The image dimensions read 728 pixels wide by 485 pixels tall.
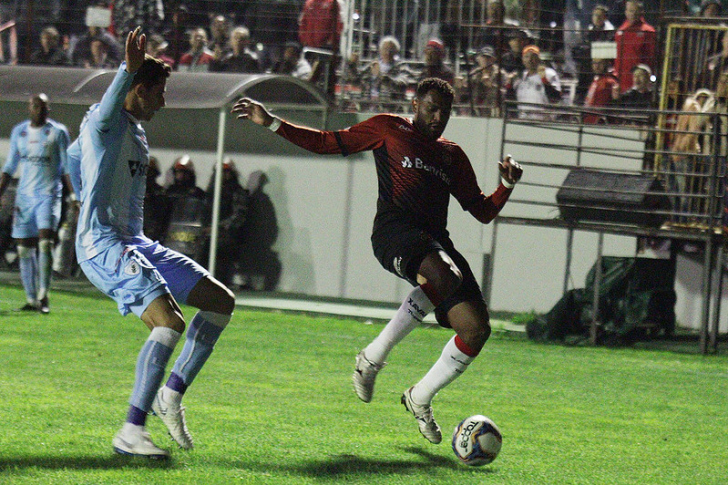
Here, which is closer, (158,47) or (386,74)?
(386,74)

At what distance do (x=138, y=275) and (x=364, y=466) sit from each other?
149 centimetres

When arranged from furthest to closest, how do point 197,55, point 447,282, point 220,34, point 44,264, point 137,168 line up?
point 197,55 < point 220,34 < point 44,264 < point 447,282 < point 137,168

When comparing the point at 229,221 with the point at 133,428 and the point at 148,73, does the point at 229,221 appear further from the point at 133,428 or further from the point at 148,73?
the point at 133,428

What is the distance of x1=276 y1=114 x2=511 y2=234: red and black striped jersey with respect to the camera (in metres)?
6.63

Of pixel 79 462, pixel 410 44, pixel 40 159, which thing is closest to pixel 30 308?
pixel 40 159

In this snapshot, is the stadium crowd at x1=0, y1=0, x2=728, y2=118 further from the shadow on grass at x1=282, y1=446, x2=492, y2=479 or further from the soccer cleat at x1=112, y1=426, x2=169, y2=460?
the soccer cleat at x1=112, y1=426, x2=169, y2=460

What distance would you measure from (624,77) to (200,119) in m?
6.71

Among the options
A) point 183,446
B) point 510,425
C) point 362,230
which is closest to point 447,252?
point 510,425

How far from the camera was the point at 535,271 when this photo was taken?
14758 mm

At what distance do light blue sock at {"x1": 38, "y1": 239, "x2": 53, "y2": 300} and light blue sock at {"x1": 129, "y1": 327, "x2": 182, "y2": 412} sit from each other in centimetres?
685

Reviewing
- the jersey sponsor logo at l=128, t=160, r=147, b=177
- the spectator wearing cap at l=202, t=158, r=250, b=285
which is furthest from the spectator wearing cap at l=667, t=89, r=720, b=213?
the jersey sponsor logo at l=128, t=160, r=147, b=177

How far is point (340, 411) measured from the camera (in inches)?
290

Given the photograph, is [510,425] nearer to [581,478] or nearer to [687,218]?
[581,478]

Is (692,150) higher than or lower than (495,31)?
lower
